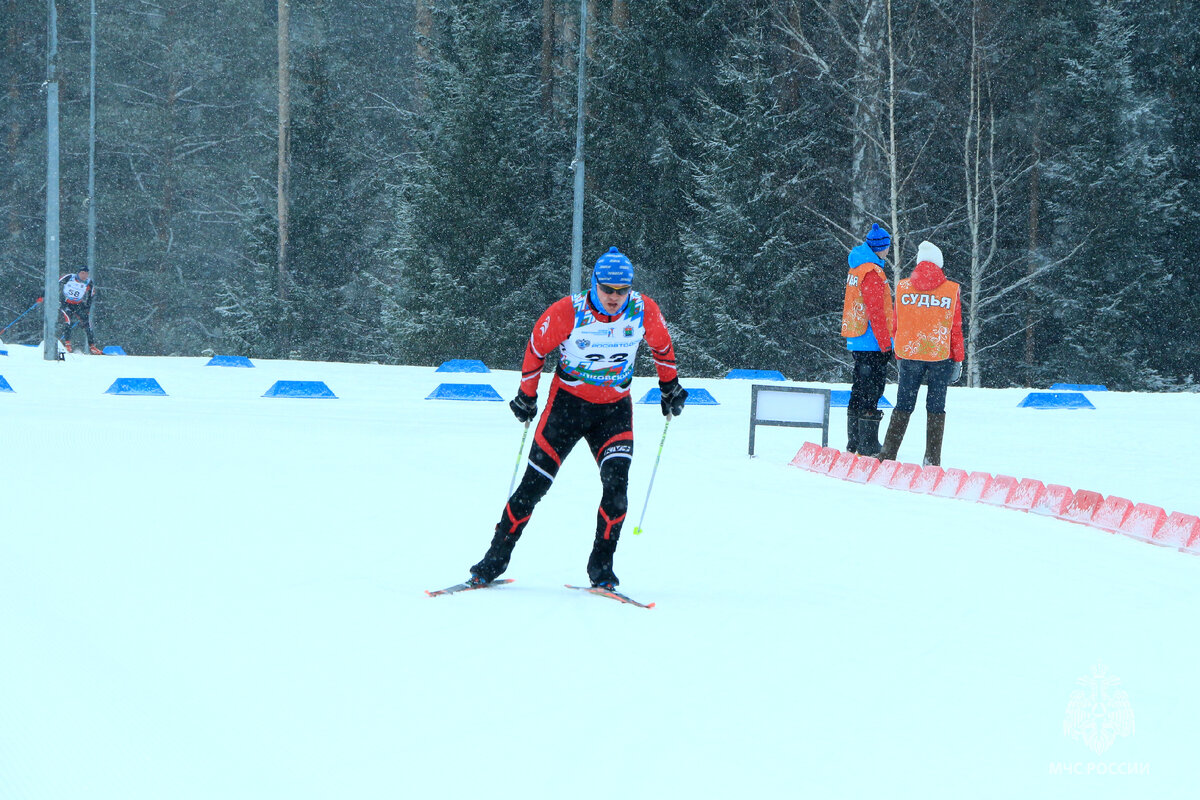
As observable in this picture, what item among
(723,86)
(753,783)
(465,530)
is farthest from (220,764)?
(723,86)

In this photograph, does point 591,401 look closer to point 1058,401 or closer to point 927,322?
point 927,322

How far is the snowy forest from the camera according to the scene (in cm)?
3186

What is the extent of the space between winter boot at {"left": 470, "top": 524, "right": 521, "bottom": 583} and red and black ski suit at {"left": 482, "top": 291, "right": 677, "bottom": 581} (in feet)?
0.03

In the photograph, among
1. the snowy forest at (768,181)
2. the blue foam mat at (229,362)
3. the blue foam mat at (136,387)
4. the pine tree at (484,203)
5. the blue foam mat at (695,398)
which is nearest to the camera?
the blue foam mat at (136,387)

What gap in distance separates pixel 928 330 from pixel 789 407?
71.5 inches

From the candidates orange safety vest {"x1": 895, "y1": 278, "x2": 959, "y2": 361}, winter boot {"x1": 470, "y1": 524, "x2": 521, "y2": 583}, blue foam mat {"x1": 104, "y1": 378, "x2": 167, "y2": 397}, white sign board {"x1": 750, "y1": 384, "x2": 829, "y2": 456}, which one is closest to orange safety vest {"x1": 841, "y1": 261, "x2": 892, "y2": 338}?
orange safety vest {"x1": 895, "y1": 278, "x2": 959, "y2": 361}

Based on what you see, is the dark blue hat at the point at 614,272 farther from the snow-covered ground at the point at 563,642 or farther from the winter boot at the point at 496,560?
the snow-covered ground at the point at 563,642

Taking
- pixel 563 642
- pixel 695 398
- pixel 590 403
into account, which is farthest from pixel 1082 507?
pixel 695 398

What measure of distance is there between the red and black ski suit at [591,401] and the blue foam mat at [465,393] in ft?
40.1

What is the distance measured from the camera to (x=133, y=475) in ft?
33.7

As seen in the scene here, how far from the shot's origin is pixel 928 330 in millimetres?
11195

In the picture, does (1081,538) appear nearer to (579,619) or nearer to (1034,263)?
(579,619)

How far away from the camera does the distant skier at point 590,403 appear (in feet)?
21.0

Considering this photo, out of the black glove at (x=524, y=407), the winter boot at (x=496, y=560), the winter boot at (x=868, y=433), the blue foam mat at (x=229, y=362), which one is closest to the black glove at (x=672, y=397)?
the black glove at (x=524, y=407)
